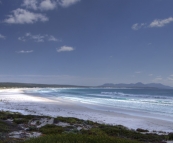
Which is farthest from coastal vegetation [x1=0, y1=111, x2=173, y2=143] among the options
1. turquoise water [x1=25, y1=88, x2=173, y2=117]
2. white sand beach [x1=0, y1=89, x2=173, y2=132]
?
turquoise water [x1=25, y1=88, x2=173, y2=117]

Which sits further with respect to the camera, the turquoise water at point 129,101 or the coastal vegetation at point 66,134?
the turquoise water at point 129,101

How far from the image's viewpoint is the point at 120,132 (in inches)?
512

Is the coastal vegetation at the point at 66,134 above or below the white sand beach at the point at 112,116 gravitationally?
above

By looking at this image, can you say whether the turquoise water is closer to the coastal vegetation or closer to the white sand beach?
the white sand beach

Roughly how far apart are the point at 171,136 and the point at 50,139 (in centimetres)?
830

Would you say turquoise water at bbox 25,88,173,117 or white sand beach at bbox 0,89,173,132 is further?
turquoise water at bbox 25,88,173,117

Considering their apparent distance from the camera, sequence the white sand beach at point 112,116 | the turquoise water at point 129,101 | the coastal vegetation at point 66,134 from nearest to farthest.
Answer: the coastal vegetation at point 66,134, the white sand beach at point 112,116, the turquoise water at point 129,101

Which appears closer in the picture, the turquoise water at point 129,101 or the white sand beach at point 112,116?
the white sand beach at point 112,116

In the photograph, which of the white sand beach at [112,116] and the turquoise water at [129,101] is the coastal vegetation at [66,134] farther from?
the turquoise water at [129,101]

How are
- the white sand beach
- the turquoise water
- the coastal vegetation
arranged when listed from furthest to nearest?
the turquoise water → the white sand beach → the coastal vegetation

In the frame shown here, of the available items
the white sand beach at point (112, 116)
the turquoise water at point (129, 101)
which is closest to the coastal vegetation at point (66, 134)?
the white sand beach at point (112, 116)

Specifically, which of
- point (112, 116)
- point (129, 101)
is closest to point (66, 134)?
point (112, 116)

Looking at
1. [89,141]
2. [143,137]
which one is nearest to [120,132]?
[143,137]

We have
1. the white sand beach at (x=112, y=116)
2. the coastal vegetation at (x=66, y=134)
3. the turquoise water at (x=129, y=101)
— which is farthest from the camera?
the turquoise water at (x=129, y=101)
